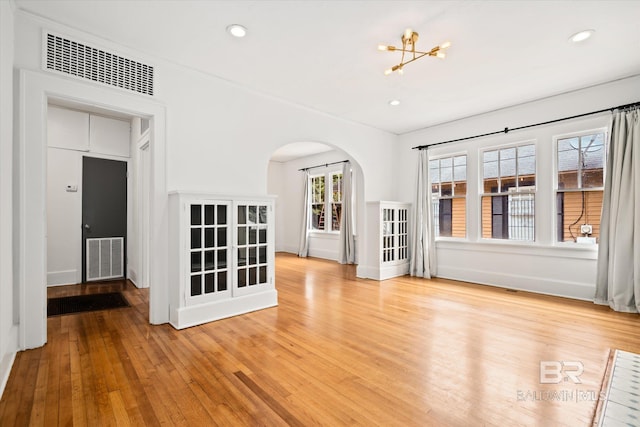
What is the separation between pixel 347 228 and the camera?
7461mm

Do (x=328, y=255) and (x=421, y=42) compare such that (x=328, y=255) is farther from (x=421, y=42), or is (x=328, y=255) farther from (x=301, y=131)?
(x=421, y=42)

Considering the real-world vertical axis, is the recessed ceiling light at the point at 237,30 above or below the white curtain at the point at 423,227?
above

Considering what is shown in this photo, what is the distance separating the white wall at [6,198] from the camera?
2152 millimetres

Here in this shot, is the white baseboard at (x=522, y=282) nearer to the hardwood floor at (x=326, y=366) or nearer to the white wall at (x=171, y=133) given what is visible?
the hardwood floor at (x=326, y=366)

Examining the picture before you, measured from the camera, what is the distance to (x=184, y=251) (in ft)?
10.6

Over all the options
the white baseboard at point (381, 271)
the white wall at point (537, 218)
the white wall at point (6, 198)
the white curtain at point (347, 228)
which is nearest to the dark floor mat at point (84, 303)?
the white wall at point (6, 198)

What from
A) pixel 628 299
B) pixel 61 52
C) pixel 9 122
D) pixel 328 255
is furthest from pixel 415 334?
pixel 328 255

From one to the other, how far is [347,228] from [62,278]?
5.53 m

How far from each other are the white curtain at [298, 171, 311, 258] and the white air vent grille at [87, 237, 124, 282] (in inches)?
175

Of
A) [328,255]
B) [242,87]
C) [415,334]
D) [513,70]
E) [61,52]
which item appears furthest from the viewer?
[328,255]

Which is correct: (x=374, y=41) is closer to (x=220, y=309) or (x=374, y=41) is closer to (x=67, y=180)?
(x=220, y=309)

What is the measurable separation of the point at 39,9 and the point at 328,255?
6882 mm

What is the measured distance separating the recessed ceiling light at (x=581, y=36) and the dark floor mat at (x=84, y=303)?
5.87m

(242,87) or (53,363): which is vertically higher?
(242,87)
